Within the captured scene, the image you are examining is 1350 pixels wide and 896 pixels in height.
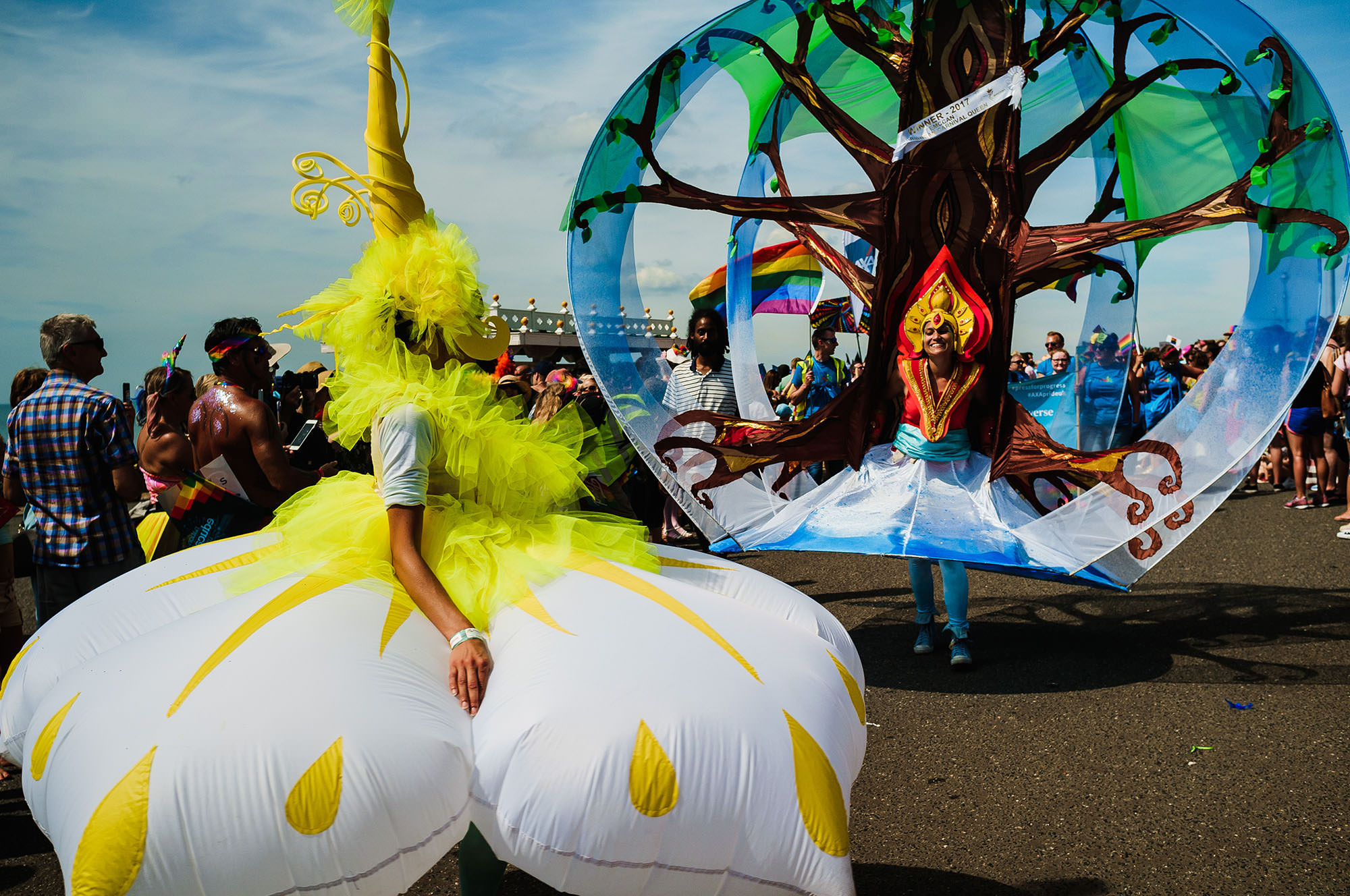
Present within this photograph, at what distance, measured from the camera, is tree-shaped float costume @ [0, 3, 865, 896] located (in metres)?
1.51

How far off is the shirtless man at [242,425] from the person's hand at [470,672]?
2042 mm

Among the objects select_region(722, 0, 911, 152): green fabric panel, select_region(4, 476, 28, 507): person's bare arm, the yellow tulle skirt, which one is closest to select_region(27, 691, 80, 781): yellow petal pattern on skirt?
the yellow tulle skirt

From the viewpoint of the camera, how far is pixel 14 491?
362 centimetres

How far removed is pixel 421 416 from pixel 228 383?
1942 millimetres

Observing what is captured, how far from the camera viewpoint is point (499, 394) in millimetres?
2527

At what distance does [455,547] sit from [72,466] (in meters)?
2.11

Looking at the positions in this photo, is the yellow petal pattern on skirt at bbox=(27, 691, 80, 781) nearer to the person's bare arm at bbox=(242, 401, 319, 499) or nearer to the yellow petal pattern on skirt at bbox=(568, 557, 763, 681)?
the yellow petal pattern on skirt at bbox=(568, 557, 763, 681)

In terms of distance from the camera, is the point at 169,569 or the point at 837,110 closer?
the point at 169,569

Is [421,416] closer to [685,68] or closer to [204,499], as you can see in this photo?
[204,499]

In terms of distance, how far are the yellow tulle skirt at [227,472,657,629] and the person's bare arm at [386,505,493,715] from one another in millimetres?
61

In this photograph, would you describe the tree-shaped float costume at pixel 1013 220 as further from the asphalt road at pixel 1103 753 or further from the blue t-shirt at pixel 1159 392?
the blue t-shirt at pixel 1159 392

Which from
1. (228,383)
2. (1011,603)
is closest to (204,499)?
(228,383)

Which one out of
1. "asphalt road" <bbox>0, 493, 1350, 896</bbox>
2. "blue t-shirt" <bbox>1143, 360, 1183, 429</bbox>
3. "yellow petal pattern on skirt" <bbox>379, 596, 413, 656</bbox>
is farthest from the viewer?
"blue t-shirt" <bbox>1143, 360, 1183, 429</bbox>

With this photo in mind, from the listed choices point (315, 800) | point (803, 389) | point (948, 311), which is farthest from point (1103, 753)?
point (803, 389)
